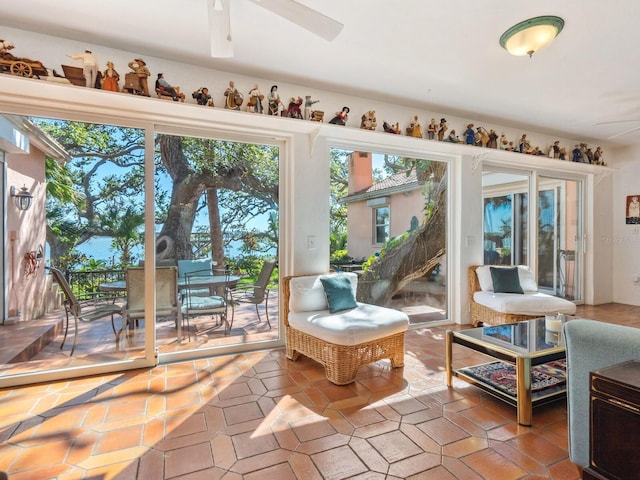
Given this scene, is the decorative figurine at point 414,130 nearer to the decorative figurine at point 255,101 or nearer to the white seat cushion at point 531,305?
the decorative figurine at point 255,101

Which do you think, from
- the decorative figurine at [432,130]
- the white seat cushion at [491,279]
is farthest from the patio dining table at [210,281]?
the white seat cushion at [491,279]

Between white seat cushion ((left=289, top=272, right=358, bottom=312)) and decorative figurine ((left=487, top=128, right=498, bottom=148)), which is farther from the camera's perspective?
decorative figurine ((left=487, top=128, right=498, bottom=148))

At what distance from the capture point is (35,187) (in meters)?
3.01

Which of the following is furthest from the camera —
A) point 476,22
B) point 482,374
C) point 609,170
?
point 609,170

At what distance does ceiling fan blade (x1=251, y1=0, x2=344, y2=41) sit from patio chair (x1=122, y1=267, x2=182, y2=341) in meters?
2.43

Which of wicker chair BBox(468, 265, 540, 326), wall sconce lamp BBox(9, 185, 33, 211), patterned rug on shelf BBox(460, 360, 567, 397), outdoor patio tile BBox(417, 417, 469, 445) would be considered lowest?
outdoor patio tile BBox(417, 417, 469, 445)

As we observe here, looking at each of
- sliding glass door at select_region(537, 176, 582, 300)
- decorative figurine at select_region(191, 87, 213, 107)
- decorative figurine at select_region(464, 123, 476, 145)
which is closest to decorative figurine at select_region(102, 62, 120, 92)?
decorative figurine at select_region(191, 87, 213, 107)

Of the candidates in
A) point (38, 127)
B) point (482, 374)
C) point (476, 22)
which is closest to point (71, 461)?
point (38, 127)

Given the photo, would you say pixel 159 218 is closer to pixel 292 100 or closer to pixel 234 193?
pixel 234 193

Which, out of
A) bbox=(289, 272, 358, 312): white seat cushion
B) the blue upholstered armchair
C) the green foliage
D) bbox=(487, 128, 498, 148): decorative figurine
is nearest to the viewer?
the blue upholstered armchair

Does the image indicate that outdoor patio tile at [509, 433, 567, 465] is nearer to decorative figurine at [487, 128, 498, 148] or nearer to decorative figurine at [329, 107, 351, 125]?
decorative figurine at [329, 107, 351, 125]

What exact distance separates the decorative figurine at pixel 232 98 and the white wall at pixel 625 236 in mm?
6486

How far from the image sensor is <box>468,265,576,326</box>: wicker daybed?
391 centimetres

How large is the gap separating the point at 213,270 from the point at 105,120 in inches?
64.9
